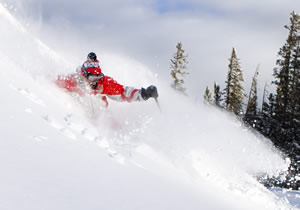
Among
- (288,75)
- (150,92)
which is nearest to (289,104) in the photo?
(288,75)

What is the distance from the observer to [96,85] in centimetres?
816

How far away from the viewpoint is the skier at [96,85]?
25.0ft

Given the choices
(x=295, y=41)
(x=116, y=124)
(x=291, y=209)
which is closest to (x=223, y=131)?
(x=291, y=209)

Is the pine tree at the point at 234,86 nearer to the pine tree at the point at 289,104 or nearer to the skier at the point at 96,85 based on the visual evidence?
the pine tree at the point at 289,104

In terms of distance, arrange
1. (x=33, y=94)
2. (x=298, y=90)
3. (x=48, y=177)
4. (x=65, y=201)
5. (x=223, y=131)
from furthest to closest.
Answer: (x=298, y=90), (x=223, y=131), (x=33, y=94), (x=48, y=177), (x=65, y=201)

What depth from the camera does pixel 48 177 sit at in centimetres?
275

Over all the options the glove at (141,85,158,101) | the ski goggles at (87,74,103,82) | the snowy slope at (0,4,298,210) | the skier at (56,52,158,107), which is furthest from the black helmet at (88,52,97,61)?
the glove at (141,85,158,101)

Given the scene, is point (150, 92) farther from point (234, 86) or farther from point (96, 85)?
point (234, 86)

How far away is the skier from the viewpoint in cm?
763

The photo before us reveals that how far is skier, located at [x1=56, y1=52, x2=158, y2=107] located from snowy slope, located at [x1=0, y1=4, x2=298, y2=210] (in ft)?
1.32

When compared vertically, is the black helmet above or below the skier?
above

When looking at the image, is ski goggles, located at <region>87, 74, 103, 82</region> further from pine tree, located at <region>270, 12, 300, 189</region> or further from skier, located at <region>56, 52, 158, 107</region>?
pine tree, located at <region>270, 12, 300, 189</region>

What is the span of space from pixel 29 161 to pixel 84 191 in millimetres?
525

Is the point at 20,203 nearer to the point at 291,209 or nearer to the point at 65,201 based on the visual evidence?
the point at 65,201
